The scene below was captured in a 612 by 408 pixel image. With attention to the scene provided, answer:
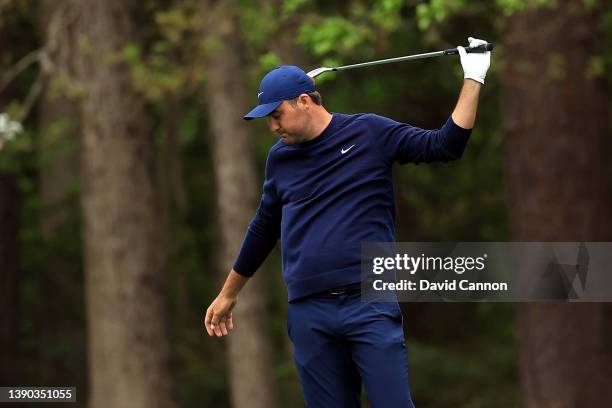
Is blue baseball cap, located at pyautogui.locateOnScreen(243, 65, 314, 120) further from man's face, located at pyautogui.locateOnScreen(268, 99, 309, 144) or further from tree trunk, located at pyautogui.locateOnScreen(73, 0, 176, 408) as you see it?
tree trunk, located at pyautogui.locateOnScreen(73, 0, 176, 408)

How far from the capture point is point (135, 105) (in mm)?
14875

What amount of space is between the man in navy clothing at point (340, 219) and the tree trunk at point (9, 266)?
14587 millimetres

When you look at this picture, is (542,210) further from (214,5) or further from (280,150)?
(280,150)

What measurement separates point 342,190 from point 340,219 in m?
0.12

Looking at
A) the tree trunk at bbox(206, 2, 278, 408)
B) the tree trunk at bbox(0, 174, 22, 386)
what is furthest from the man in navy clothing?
the tree trunk at bbox(0, 174, 22, 386)

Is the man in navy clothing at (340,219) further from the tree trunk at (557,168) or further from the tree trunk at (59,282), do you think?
the tree trunk at (59,282)

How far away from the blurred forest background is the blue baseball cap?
6128 millimetres

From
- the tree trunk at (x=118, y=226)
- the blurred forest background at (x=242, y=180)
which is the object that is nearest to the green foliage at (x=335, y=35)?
the blurred forest background at (x=242, y=180)

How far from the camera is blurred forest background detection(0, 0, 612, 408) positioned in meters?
A: 14.5

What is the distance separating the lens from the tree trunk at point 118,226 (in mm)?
14797

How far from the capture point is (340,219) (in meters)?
5.96

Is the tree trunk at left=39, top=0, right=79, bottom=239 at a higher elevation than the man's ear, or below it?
higher

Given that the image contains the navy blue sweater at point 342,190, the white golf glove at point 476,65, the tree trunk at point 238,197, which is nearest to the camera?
the white golf glove at point 476,65

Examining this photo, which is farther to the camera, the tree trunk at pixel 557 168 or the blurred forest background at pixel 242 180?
the blurred forest background at pixel 242 180
